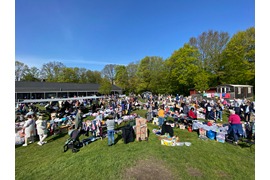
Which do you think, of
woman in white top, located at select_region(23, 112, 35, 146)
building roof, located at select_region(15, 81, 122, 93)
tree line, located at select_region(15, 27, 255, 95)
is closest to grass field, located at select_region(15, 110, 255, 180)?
woman in white top, located at select_region(23, 112, 35, 146)

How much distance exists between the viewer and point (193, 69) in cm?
3166

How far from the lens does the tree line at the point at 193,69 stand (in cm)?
2805

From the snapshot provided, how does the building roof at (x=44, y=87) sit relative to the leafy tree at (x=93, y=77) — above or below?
below

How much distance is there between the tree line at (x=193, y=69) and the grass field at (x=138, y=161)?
1034 inches

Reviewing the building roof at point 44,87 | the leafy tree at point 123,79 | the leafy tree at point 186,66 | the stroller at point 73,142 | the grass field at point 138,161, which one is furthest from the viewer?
the leafy tree at point 123,79

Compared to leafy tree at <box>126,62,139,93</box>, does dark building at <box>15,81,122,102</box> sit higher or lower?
lower

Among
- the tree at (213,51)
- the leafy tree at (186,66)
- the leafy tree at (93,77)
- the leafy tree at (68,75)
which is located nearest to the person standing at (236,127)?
the leafy tree at (186,66)

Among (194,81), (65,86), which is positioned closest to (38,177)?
(194,81)

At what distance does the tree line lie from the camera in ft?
92.0

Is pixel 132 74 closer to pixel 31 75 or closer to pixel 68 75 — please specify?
pixel 68 75

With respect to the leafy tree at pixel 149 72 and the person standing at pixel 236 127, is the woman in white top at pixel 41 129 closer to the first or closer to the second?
the person standing at pixel 236 127

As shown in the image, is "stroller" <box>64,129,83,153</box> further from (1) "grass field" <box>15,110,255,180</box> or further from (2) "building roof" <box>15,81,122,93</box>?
(2) "building roof" <box>15,81,122,93</box>

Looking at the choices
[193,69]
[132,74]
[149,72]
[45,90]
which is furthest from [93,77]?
[193,69]
